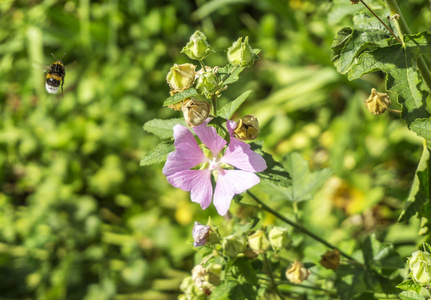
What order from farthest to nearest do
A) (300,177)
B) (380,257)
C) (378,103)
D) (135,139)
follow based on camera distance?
1. (135,139)
2. (300,177)
3. (380,257)
4. (378,103)

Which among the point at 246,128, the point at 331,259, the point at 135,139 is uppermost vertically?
the point at 246,128

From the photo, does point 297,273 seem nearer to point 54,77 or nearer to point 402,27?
point 402,27

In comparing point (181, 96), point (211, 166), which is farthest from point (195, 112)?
point (211, 166)

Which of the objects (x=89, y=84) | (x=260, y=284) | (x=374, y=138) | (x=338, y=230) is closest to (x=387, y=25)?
(x=260, y=284)

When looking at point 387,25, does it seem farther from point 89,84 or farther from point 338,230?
point 89,84

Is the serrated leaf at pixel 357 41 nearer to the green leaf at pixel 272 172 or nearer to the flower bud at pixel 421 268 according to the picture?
the green leaf at pixel 272 172

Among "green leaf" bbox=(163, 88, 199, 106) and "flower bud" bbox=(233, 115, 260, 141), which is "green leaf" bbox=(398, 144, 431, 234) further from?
"green leaf" bbox=(163, 88, 199, 106)
